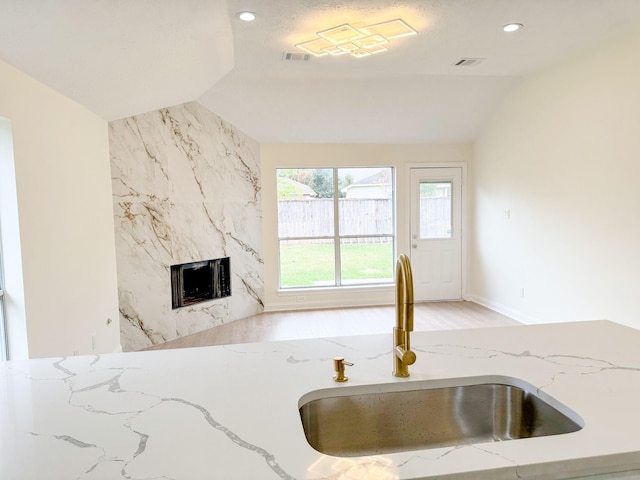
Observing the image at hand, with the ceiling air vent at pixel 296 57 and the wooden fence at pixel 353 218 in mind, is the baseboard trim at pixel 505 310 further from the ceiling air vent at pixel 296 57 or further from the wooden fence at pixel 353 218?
the ceiling air vent at pixel 296 57

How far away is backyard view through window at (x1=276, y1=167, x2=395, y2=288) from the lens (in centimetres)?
592

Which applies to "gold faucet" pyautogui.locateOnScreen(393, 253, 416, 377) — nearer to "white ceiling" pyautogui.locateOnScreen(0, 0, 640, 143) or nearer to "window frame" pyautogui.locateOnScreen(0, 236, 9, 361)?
"white ceiling" pyautogui.locateOnScreen(0, 0, 640, 143)

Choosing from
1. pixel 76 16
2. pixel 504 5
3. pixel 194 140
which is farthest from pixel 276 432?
pixel 194 140

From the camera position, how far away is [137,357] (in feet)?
4.55

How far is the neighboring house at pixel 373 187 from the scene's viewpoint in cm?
606

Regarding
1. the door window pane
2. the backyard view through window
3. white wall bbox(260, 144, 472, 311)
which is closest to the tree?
the backyard view through window

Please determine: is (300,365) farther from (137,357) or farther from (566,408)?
(566,408)

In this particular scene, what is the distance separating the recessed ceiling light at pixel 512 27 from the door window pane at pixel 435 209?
121 inches

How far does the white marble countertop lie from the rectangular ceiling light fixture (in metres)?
2.24

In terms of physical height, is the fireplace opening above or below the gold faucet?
below

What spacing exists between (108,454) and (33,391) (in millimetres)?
450

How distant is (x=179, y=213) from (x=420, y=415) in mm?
4068

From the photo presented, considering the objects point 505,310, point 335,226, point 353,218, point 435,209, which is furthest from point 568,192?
point 335,226

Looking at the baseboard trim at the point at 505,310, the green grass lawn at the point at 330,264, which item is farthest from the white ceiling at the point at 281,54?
the baseboard trim at the point at 505,310
